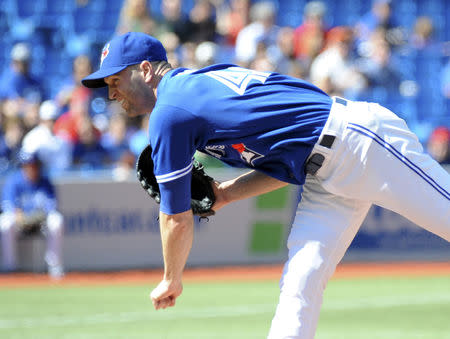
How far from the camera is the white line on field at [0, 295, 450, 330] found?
768cm

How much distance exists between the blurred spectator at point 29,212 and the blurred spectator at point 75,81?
1565mm

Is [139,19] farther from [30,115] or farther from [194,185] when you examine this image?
[194,185]

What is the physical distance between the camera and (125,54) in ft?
14.0

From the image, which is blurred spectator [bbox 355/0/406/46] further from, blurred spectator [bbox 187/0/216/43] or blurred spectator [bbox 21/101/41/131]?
blurred spectator [bbox 21/101/41/131]

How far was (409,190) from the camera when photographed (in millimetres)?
4172

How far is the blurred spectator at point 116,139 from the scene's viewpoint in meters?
12.1

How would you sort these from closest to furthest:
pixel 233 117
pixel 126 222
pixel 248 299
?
pixel 233 117, pixel 248 299, pixel 126 222

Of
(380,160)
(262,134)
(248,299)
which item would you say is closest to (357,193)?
(380,160)

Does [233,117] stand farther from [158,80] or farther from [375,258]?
[375,258]

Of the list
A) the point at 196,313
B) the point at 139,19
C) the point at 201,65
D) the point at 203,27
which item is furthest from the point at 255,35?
the point at 196,313

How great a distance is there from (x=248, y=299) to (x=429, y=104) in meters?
7.15

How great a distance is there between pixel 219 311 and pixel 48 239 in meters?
3.65

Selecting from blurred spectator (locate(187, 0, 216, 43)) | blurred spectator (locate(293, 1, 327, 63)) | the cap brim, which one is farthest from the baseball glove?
blurred spectator (locate(293, 1, 327, 63))

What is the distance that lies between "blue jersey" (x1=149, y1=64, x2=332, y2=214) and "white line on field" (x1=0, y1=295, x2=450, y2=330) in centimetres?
381
